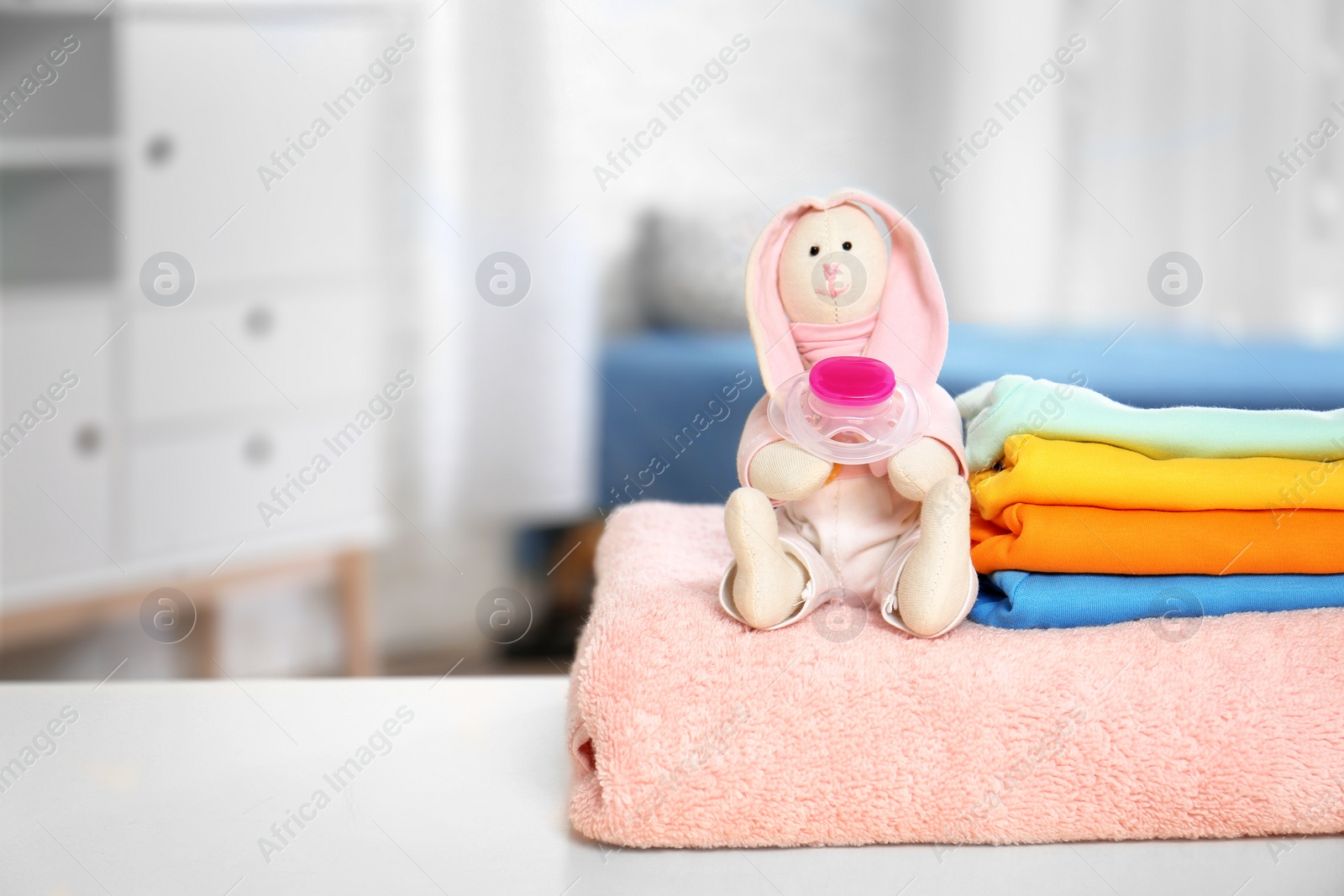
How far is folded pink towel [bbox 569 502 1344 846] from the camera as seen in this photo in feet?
1.64

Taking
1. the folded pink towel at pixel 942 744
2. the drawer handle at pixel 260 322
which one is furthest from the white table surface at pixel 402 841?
the drawer handle at pixel 260 322

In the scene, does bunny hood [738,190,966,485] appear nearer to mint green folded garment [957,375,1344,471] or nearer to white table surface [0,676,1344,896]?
mint green folded garment [957,375,1344,471]

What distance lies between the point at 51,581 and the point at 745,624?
121cm

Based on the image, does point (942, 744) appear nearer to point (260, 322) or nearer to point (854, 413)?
point (854, 413)

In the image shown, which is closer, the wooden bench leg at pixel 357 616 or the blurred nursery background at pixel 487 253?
the blurred nursery background at pixel 487 253

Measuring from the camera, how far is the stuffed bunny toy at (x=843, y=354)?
22.0 inches

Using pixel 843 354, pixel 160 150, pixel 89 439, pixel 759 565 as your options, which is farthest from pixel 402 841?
pixel 160 150

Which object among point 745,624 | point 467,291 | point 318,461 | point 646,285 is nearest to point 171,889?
point 745,624

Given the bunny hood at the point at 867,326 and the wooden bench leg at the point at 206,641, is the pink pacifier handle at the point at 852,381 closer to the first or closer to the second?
the bunny hood at the point at 867,326

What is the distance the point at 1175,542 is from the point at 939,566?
0.42 feet

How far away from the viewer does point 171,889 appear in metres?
0.47

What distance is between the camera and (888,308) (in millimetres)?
591

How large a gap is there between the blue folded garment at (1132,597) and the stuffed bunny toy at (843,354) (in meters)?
0.03

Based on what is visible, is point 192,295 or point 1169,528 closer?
point 1169,528
